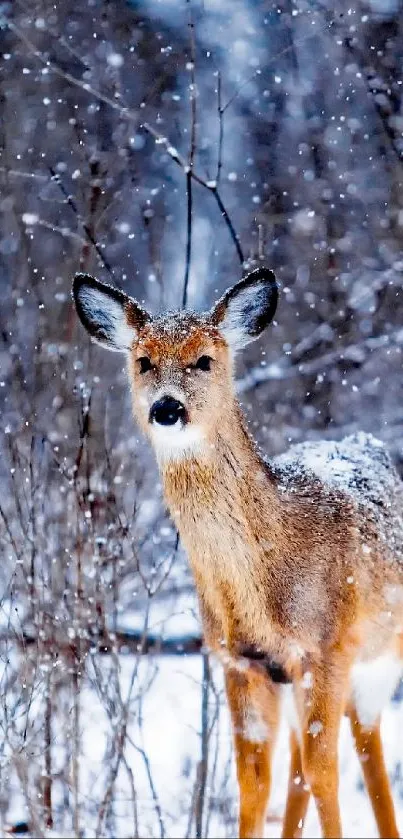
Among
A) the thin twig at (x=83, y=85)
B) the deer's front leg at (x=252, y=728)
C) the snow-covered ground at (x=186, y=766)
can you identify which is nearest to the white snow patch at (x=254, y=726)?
the deer's front leg at (x=252, y=728)

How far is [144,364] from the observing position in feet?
12.7

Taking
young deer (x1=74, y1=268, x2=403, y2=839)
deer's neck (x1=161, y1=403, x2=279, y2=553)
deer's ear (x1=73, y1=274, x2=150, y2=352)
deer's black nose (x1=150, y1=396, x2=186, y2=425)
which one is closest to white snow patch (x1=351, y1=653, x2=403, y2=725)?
young deer (x1=74, y1=268, x2=403, y2=839)

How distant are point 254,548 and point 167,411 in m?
0.58

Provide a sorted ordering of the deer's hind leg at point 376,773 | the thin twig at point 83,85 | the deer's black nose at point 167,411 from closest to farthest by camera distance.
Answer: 1. the deer's black nose at point 167,411
2. the deer's hind leg at point 376,773
3. the thin twig at point 83,85

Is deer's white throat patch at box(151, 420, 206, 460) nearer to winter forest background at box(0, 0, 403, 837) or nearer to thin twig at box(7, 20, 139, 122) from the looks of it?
thin twig at box(7, 20, 139, 122)

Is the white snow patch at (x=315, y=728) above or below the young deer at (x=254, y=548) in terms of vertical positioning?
below

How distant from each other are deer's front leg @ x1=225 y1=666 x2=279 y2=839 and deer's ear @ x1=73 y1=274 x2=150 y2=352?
51.6 inches

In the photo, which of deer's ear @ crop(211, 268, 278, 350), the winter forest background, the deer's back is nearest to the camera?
deer's ear @ crop(211, 268, 278, 350)

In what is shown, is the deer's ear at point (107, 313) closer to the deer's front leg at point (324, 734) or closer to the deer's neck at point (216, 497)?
the deer's neck at point (216, 497)

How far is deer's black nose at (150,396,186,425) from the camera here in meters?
3.54

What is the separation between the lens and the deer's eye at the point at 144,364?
3.85 meters

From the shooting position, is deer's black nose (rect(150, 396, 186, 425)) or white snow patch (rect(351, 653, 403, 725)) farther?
white snow patch (rect(351, 653, 403, 725))

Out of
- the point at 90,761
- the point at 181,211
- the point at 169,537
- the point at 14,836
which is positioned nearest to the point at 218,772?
the point at 90,761

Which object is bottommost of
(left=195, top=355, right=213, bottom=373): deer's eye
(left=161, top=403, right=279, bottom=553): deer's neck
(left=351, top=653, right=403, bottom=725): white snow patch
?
(left=351, top=653, right=403, bottom=725): white snow patch
